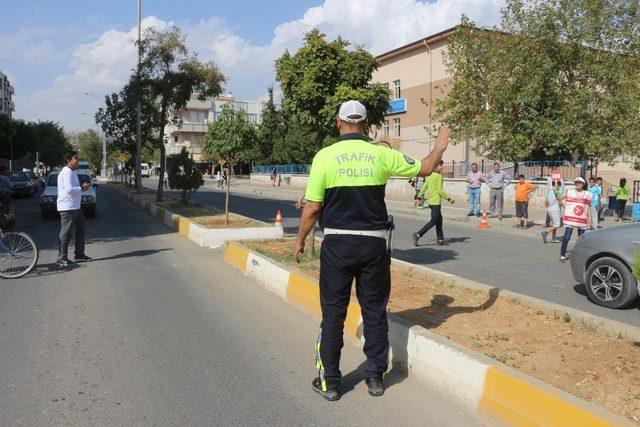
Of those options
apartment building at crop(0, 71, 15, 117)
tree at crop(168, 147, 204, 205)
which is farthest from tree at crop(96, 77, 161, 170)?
apartment building at crop(0, 71, 15, 117)

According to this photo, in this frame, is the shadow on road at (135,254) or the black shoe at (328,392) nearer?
the black shoe at (328,392)

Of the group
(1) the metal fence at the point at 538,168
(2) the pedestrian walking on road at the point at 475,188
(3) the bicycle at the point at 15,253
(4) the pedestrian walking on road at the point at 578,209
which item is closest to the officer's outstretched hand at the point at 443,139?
(3) the bicycle at the point at 15,253

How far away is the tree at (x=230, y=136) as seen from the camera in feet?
46.8

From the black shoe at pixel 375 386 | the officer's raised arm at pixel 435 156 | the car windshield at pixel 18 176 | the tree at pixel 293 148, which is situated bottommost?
the black shoe at pixel 375 386

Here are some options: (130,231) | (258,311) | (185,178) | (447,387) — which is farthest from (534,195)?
(447,387)

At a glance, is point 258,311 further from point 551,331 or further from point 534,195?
point 534,195

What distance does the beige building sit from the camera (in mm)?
39531

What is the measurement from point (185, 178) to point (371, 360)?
16067 mm

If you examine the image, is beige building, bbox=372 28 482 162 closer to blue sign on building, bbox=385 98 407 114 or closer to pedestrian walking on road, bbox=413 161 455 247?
blue sign on building, bbox=385 98 407 114

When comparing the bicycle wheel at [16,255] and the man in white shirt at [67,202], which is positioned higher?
the man in white shirt at [67,202]

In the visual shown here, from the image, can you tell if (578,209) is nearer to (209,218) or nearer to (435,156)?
(435,156)

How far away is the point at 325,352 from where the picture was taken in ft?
12.8

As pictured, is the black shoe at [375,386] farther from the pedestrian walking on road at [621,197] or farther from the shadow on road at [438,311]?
the pedestrian walking on road at [621,197]

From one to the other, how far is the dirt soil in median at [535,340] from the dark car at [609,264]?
66.7 inches
